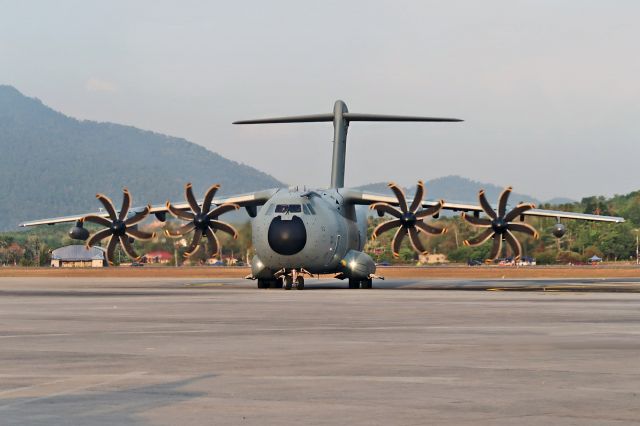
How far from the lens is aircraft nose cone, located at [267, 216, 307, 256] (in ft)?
166

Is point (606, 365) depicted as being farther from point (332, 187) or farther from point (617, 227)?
point (617, 227)

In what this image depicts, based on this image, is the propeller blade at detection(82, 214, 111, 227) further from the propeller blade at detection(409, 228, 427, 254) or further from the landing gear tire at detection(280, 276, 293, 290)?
the propeller blade at detection(409, 228, 427, 254)

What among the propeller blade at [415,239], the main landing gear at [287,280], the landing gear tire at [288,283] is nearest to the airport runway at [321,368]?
the landing gear tire at [288,283]

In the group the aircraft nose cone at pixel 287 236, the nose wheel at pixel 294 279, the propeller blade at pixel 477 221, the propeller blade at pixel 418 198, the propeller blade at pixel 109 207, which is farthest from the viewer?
the propeller blade at pixel 109 207

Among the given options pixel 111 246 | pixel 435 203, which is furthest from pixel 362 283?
pixel 111 246

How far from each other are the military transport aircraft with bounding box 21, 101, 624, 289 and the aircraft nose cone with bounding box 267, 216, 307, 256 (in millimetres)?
44

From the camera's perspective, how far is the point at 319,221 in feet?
170

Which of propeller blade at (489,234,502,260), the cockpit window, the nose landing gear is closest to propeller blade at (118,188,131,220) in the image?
the nose landing gear

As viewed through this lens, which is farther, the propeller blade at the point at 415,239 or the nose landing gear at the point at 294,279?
the propeller blade at the point at 415,239

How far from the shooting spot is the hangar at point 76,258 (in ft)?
540

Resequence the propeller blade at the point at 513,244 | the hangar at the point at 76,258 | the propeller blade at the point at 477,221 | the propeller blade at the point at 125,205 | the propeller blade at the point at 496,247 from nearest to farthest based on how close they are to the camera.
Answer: the propeller blade at the point at 513,244 → the propeller blade at the point at 496,247 → the propeller blade at the point at 477,221 → the propeller blade at the point at 125,205 → the hangar at the point at 76,258

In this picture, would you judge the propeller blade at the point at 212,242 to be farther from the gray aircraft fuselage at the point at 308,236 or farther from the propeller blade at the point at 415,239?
the propeller blade at the point at 415,239

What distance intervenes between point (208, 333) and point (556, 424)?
12.7 metres

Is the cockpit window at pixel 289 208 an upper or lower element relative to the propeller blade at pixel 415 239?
upper
